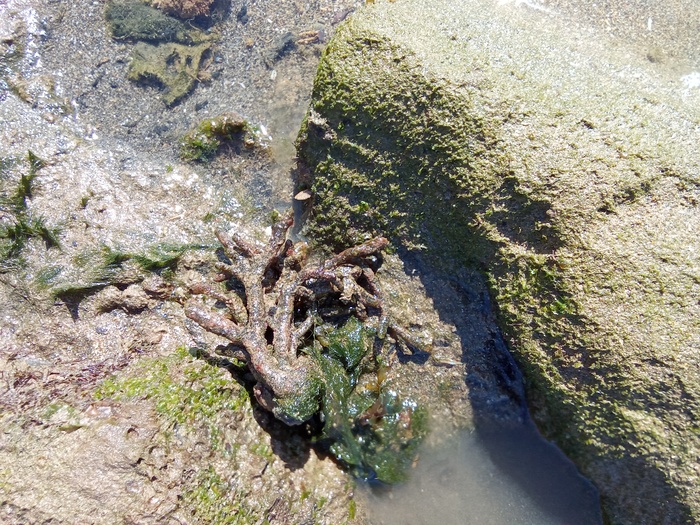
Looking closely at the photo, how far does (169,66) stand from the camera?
3773 millimetres

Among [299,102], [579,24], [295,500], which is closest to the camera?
[295,500]

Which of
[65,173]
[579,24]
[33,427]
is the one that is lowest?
[33,427]

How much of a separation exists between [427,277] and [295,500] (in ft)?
4.88

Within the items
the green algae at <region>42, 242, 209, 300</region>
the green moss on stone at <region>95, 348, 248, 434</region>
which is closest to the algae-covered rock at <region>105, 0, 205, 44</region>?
the green algae at <region>42, 242, 209, 300</region>

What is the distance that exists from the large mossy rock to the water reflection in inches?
6.5

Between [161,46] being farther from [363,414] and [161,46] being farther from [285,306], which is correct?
[363,414]

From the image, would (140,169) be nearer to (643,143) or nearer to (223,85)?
(223,85)

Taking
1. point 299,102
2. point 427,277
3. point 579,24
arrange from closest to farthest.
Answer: point 427,277
point 579,24
point 299,102

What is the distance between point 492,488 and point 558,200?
72.3 inches

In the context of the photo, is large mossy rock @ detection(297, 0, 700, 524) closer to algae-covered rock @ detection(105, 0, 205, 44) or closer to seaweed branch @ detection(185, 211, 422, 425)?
seaweed branch @ detection(185, 211, 422, 425)

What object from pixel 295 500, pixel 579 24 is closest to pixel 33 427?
pixel 295 500

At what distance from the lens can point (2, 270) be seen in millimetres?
2949

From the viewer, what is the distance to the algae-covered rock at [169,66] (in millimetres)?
3682

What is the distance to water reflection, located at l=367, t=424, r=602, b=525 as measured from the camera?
2830mm
